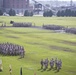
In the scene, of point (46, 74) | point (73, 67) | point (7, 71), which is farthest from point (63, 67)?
point (7, 71)

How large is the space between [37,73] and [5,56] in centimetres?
1249

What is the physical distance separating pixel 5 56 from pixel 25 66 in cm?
818

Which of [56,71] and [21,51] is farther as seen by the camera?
[21,51]

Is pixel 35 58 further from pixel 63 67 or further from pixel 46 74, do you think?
pixel 46 74

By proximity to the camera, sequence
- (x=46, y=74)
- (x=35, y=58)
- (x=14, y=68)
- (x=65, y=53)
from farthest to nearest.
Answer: (x=65, y=53)
(x=35, y=58)
(x=14, y=68)
(x=46, y=74)

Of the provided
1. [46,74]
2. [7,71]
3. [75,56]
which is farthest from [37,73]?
[75,56]

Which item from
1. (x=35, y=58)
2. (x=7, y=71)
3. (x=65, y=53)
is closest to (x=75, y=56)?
(x=65, y=53)

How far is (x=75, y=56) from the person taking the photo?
50844 mm

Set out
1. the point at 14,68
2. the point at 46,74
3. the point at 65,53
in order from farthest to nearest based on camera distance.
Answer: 1. the point at 65,53
2. the point at 14,68
3. the point at 46,74

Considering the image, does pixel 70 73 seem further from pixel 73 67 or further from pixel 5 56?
pixel 5 56

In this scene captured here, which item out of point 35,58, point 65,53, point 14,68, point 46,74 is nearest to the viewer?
point 46,74

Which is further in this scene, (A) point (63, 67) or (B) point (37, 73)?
(A) point (63, 67)

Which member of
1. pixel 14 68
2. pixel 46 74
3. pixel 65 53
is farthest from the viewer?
→ pixel 65 53

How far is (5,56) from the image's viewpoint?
4991cm
